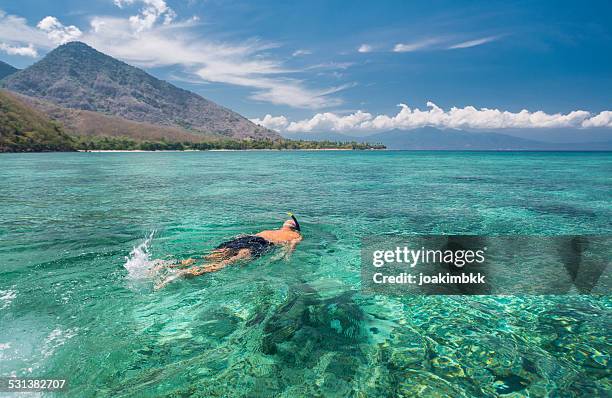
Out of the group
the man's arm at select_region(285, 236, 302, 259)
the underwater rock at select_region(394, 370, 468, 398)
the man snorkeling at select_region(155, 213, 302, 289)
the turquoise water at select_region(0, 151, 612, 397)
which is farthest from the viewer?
the man's arm at select_region(285, 236, 302, 259)

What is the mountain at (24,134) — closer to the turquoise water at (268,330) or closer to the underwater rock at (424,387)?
the turquoise water at (268,330)

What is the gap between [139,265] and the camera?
13.3 metres

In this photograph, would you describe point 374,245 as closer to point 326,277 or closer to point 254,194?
point 326,277

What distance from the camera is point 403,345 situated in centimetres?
818

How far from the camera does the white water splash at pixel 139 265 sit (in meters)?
12.3

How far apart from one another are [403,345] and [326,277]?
4.61 metres

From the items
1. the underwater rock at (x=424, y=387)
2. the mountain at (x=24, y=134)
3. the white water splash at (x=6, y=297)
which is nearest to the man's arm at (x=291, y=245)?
the underwater rock at (x=424, y=387)

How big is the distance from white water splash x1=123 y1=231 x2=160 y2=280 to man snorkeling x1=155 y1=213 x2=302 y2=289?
0.84 meters

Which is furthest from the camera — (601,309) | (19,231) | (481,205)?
(481,205)

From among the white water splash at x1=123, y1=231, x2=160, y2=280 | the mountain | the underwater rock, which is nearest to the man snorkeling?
the white water splash at x1=123, y1=231, x2=160, y2=280

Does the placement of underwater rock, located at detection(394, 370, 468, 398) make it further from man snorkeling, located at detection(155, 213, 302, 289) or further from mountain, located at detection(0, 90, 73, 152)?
mountain, located at detection(0, 90, 73, 152)

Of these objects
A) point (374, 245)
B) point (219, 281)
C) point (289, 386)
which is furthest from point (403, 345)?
point (374, 245)

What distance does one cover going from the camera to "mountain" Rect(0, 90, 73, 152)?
15862 centimetres

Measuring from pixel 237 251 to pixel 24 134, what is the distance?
8301 inches
